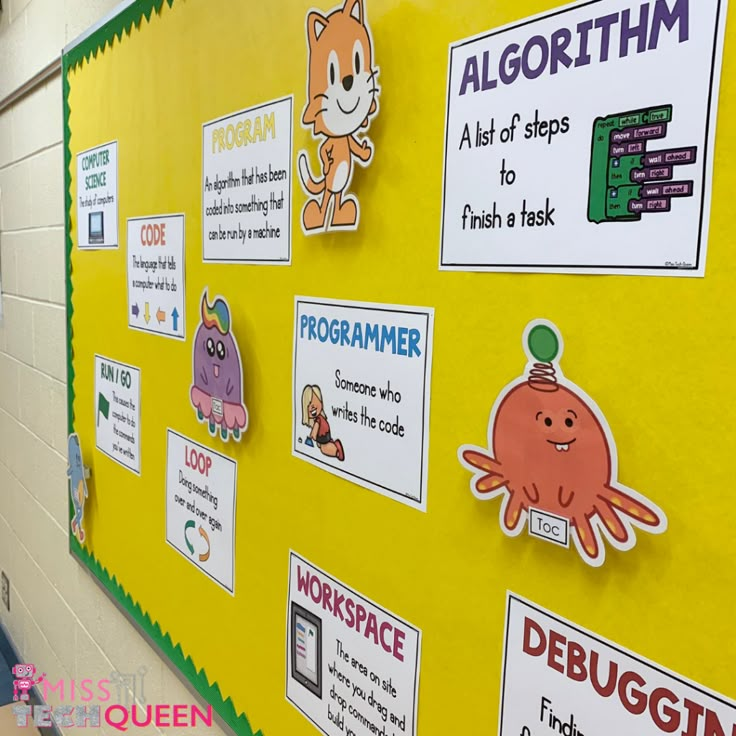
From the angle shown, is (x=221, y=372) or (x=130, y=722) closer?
(x=221, y=372)

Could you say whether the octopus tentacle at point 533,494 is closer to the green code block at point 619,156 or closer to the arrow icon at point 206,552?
the green code block at point 619,156

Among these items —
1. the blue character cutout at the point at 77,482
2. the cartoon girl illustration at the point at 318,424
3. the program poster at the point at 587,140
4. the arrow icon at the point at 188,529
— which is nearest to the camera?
the program poster at the point at 587,140

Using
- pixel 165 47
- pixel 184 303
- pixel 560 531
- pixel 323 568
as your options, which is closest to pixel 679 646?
pixel 560 531

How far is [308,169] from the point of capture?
2.42 ft

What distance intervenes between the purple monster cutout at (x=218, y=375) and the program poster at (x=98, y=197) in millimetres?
401

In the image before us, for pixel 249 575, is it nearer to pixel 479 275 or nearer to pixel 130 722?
pixel 479 275

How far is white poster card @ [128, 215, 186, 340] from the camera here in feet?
3.42

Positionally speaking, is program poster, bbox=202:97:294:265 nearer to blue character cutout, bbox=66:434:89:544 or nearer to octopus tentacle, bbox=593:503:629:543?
octopus tentacle, bbox=593:503:629:543

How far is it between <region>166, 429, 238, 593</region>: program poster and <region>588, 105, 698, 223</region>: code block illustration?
63 centimetres

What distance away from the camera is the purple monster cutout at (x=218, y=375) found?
35.4 inches

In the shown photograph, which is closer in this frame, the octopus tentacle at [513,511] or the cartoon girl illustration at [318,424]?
the octopus tentacle at [513,511]

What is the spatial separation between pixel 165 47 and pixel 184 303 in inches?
15.3

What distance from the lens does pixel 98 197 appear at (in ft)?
4.29

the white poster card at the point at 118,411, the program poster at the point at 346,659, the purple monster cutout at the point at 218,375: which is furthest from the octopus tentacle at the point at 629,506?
the white poster card at the point at 118,411
